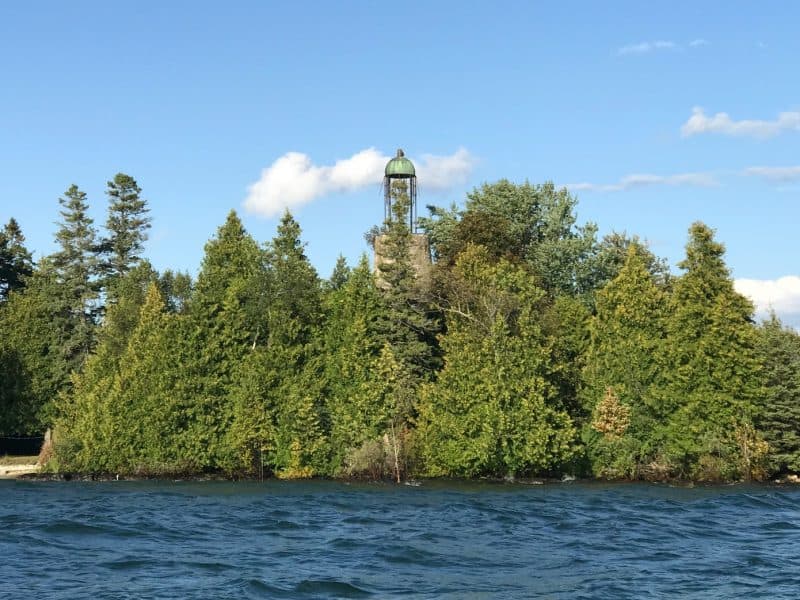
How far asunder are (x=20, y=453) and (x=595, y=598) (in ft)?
206

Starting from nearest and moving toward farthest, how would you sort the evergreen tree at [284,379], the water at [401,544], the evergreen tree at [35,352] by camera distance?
1. the water at [401,544]
2. the evergreen tree at [284,379]
3. the evergreen tree at [35,352]

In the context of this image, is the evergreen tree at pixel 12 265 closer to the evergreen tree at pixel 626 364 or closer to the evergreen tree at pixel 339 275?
the evergreen tree at pixel 339 275

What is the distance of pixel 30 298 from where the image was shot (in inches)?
3206

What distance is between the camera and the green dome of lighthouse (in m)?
82.3

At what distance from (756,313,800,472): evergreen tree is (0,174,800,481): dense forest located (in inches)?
5.0

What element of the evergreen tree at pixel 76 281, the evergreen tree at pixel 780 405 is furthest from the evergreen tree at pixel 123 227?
the evergreen tree at pixel 780 405

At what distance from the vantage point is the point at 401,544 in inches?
1359


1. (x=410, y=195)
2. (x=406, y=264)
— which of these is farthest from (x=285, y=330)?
(x=410, y=195)

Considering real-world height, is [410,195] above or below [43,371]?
above

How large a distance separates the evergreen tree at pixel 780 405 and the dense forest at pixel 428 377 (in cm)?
13

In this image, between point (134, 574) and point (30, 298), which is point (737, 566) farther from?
point (30, 298)

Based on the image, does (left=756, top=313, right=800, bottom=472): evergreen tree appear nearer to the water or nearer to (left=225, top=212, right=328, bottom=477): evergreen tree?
the water

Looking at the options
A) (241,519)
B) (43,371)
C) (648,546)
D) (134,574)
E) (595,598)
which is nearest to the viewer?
(595,598)

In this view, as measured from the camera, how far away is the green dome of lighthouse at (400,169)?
270 ft
